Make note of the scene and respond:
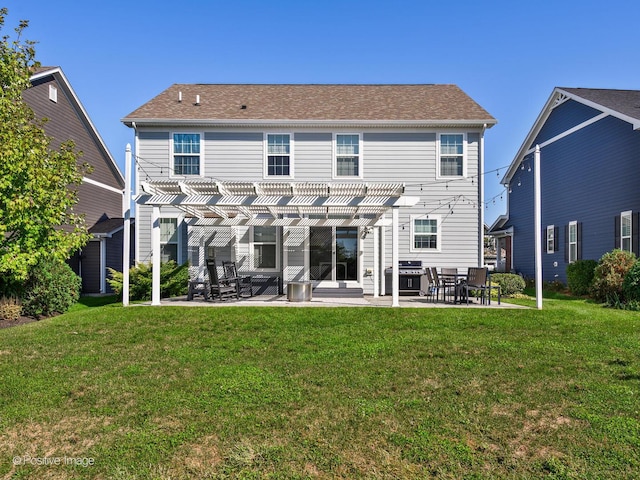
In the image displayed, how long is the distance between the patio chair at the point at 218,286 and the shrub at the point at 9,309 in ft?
12.8

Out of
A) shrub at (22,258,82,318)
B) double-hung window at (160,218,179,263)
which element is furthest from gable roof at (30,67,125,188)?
shrub at (22,258,82,318)

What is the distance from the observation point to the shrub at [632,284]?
391 inches

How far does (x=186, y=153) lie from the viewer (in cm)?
1308

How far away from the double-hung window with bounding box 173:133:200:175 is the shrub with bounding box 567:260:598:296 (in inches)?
485

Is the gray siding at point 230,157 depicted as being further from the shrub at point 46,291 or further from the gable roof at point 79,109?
the gable roof at point 79,109

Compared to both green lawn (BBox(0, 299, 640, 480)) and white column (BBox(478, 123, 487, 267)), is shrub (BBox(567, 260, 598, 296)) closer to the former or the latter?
white column (BBox(478, 123, 487, 267))

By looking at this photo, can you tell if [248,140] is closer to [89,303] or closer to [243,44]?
[243,44]

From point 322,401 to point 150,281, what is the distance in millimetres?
8273

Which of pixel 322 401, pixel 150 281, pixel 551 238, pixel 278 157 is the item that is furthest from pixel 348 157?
pixel 551 238

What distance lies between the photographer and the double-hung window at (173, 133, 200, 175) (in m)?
13.1

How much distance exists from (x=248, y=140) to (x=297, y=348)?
28.5 feet

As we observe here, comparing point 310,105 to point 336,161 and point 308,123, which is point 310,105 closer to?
point 308,123

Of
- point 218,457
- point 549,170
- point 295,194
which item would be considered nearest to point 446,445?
point 218,457

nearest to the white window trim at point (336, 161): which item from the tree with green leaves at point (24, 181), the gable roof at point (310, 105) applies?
the gable roof at point (310, 105)
